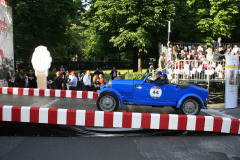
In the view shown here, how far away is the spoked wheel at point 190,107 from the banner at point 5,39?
1157 cm

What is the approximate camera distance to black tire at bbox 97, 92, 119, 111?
9.31 m

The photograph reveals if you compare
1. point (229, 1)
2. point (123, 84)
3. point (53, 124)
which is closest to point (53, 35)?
point (229, 1)

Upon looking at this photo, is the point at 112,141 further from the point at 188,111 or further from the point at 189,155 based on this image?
the point at 188,111

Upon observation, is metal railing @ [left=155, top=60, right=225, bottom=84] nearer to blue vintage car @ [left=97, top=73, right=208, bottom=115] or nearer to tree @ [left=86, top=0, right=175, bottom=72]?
blue vintage car @ [left=97, top=73, right=208, bottom=115]

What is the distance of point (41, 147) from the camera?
6219 millimetres

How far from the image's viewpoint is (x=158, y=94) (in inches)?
383

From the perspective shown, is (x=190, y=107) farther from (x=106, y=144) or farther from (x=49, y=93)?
(x=49, y=93)

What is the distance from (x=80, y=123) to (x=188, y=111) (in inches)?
175

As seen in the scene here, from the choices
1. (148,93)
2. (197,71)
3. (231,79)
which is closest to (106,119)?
(148,93)

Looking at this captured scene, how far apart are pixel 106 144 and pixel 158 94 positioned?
374 centimetres

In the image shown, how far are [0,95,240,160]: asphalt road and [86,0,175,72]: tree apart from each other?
17.9 metres

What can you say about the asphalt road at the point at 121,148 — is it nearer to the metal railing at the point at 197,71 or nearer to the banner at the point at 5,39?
the metal railing at the point at 197,71

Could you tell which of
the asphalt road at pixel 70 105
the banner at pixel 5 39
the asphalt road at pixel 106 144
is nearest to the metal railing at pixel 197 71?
the asphalt road at pixel 70 105

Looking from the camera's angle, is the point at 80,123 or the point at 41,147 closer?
the point at 41,147
